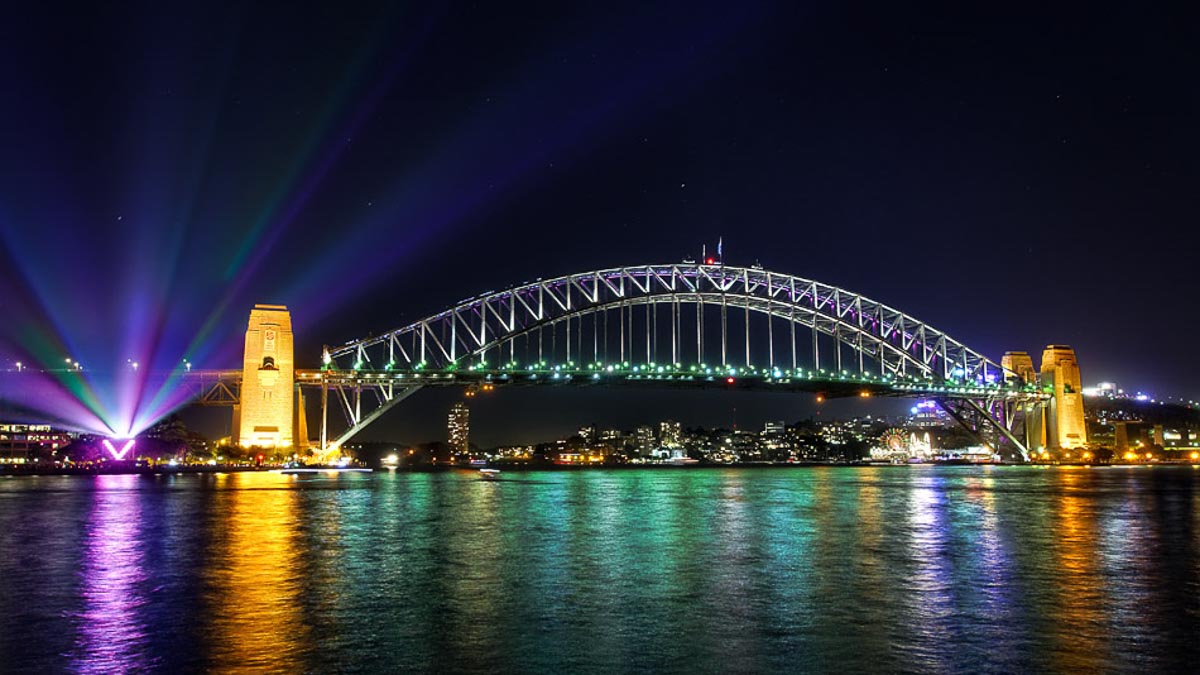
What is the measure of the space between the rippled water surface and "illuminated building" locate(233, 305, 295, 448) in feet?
146

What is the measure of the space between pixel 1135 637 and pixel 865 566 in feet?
22.9

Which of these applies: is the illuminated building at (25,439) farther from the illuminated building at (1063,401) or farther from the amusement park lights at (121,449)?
the illuminated building at (1063,401)

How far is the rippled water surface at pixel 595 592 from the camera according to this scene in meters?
11.6

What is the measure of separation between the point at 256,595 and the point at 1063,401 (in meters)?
114

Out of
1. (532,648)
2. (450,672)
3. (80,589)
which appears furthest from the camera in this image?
(80,589)

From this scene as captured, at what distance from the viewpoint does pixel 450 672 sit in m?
10.7

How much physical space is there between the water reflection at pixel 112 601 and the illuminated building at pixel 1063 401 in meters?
106

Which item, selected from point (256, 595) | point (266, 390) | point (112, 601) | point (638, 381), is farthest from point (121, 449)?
point (256, 595)

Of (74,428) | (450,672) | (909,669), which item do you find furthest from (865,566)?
(74,428)

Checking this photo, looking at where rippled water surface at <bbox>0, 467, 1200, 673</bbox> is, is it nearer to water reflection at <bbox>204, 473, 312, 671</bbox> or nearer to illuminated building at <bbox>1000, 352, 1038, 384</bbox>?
water reflection at <bbox>204, 473, 312, 671</bbox>

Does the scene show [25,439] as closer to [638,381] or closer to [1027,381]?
[638,381]

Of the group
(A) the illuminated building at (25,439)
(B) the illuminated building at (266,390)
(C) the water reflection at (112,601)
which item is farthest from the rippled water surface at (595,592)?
(A) the illuminated building at (25,439)

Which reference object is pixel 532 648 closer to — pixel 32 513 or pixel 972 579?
pixel 972 579

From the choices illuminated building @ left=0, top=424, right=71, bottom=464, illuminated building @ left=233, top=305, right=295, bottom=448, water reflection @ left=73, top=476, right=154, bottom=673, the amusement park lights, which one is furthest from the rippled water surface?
illuminated building @ left=0, top=424, right=71, bottom=464
